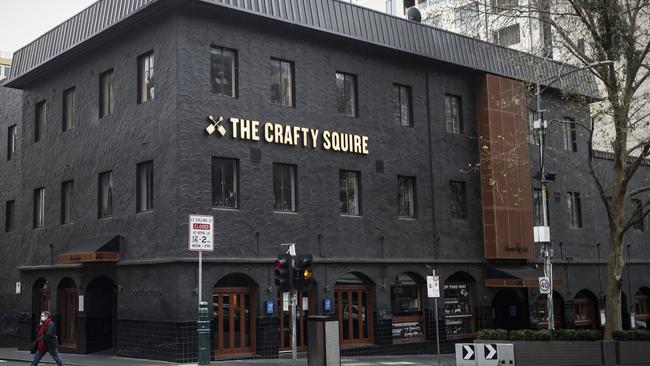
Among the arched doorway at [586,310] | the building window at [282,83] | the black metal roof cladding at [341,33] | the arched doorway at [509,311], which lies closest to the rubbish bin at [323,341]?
the building window at [282,83]

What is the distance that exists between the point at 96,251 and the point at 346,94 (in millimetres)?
10140

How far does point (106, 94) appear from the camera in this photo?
27094mm

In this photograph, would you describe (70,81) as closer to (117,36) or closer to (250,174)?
(117,36)

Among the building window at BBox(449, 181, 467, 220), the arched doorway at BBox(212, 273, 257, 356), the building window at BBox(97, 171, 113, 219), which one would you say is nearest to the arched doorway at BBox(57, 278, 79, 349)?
the building window at BBox(97, 171, 113, 219)

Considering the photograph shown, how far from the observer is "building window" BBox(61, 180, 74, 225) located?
93.7ft

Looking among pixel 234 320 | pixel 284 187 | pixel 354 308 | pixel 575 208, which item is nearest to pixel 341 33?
pixel 284 187

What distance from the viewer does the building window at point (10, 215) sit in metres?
33.4

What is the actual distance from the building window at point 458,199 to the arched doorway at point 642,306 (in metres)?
12.9

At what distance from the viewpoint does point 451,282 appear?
99.0 feet

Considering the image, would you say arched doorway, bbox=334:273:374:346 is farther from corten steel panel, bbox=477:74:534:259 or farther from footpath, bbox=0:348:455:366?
corten steel panel, bbox=477:74:534:259

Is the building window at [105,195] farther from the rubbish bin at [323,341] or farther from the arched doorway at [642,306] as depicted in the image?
the arched doorway at [642,306]

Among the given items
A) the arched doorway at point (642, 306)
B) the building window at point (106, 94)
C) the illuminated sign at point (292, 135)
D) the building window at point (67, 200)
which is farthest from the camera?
the arched doorway at point (642, 306)

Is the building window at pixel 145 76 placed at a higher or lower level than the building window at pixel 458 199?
higher

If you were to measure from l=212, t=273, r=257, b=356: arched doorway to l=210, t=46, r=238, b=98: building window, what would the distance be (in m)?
5.77
